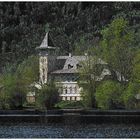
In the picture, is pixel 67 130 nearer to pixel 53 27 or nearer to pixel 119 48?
pixel 119 48

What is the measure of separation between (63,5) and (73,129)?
124826 millimetres

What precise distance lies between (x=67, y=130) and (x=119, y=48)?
19.2 meters

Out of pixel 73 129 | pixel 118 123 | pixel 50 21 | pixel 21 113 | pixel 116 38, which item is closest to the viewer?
pixel 73 129

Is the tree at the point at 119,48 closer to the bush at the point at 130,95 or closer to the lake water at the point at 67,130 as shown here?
the bush at the point at 130,95

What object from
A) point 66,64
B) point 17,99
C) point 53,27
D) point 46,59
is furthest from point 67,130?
point 53,27

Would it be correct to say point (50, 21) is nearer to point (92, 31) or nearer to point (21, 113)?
point (92, 31)

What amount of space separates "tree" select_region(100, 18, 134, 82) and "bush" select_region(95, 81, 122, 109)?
12.6 ft

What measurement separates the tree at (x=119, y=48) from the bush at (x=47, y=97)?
584cm

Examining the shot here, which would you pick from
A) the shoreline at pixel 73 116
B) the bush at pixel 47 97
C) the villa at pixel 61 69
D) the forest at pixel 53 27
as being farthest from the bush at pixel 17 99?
the villa at pixel 61 69

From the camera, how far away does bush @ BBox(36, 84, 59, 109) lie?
54.1 m

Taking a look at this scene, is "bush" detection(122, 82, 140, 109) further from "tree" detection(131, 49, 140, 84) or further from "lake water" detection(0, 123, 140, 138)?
"lake water" detection(0, 123, 140, 138)

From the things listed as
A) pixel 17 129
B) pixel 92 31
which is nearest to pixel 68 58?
pixel 17 129

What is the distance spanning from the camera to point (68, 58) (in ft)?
271

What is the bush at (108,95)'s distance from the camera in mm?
51750
